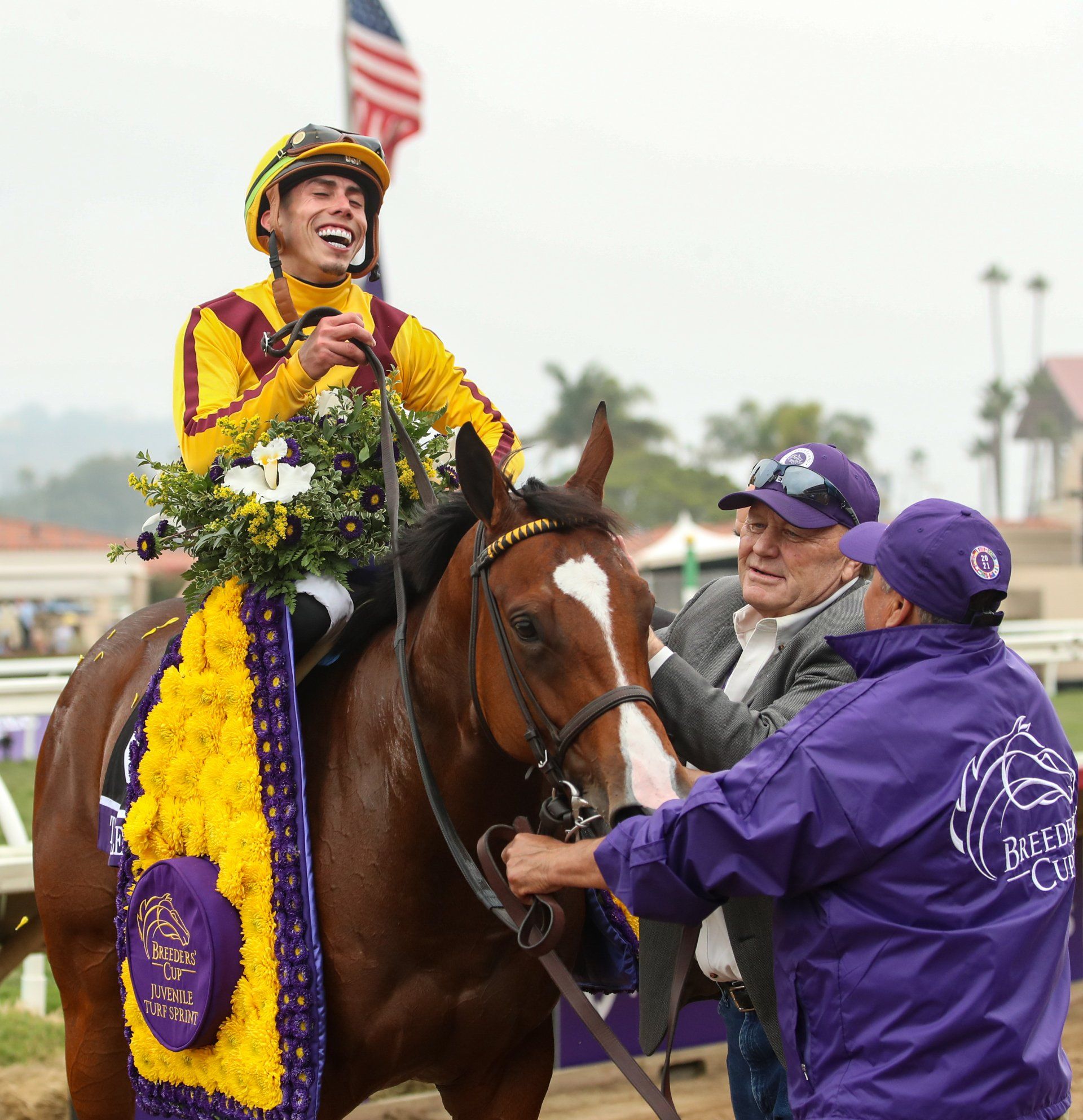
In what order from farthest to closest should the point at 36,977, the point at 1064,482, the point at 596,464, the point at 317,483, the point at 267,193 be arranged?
the point at 1064,482, the point at 36,977, the point at 267,193, the point at 317,483, the point at 596,464

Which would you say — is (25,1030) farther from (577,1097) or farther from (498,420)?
(498,420)

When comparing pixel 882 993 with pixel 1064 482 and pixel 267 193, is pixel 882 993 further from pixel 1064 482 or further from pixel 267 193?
pixel 1064 482

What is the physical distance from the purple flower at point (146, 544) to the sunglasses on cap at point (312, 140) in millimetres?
1009

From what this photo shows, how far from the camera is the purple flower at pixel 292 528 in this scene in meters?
2.59

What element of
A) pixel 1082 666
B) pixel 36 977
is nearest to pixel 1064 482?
pixel 1082 666

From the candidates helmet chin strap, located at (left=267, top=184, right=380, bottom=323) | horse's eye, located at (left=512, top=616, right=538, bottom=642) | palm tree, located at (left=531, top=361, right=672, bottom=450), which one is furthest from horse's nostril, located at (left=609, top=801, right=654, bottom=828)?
palm tree, located at (left=531, top=361, right=672, bottom=450)

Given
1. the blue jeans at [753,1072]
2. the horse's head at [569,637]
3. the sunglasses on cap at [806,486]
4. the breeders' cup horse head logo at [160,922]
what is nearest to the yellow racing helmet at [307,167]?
the horse's head at [569,637]

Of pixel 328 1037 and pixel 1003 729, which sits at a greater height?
pixel 1003 729

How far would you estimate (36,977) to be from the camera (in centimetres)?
517

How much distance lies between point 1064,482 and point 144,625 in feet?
186

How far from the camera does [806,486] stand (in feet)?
8.29

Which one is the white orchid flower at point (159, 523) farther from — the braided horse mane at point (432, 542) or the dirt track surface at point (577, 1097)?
the dirt track surface at point (577, 1097)

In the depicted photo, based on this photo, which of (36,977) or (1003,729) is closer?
(1003,729)

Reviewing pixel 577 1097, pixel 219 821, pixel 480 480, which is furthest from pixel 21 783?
pixel 480 480
